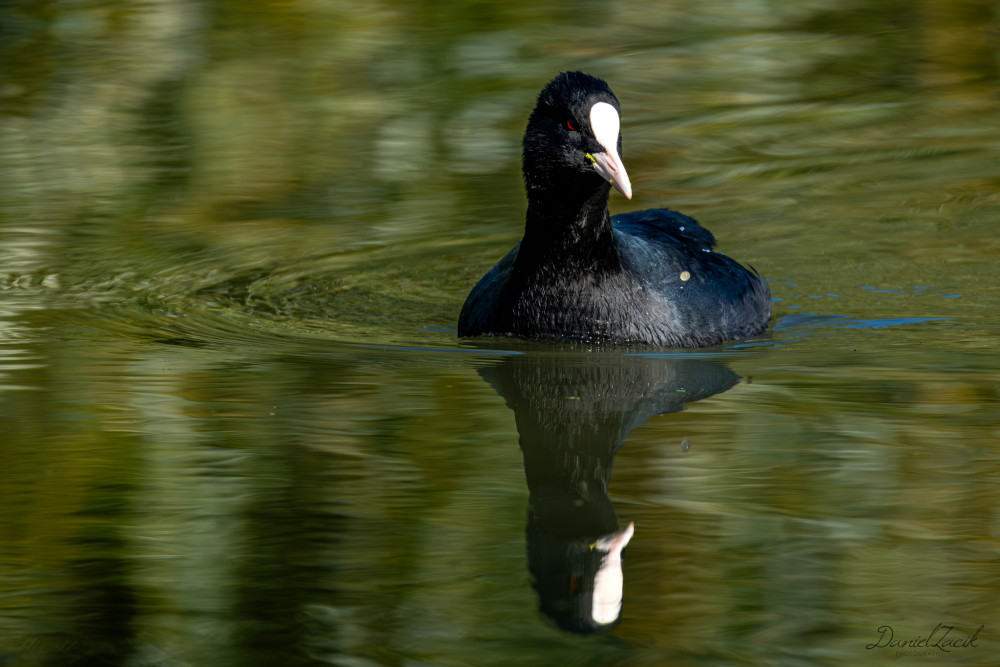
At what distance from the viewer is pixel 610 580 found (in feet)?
11.5

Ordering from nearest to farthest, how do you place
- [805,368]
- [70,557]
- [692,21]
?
[70,557] < [805,368] < [692,21]

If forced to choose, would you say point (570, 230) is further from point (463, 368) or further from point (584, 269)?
point (463, 368)

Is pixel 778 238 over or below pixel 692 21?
below

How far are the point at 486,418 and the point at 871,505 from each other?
144cm

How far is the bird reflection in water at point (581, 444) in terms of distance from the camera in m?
3.47

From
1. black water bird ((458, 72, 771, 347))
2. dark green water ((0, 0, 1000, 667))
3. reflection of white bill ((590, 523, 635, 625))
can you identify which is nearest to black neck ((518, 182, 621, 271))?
black water bird ((458, 72, 771, 347))

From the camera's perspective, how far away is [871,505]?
399 centimetres

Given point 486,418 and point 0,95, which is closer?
point 486,418

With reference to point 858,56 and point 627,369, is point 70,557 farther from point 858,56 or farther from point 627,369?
point 858,56

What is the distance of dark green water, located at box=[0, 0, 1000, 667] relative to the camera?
3400 mm

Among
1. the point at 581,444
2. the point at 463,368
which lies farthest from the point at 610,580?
the point at 463,368

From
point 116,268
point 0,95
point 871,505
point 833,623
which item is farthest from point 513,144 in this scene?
point 833,623

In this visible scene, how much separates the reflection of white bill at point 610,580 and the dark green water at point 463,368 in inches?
1.5

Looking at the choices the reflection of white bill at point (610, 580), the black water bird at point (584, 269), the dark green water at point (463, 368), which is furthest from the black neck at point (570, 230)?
the reflection of white bill at point (610, 580)
